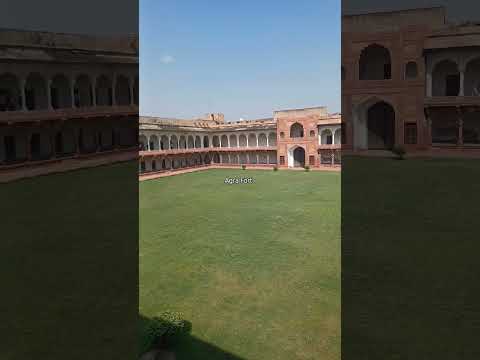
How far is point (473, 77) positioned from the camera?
790 inches

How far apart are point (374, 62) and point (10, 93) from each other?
2073 cm

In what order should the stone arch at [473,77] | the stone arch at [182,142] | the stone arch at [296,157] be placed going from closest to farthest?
the stone arch at [296,157], the stone arch at [473,77], the stone arch at [182,142]

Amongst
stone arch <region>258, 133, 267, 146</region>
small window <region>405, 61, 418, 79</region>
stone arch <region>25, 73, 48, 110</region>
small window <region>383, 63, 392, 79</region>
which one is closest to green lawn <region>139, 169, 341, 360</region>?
stone arch <region>258, 133, 267, 146</region>

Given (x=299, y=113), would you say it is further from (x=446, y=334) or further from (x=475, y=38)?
(x=475, y=38)

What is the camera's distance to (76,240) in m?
7.13

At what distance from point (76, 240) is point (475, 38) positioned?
22.7 m

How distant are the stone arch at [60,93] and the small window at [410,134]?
784 inches

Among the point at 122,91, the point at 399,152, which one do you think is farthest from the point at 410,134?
the point at 122,91

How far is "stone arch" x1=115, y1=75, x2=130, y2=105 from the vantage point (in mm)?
20109

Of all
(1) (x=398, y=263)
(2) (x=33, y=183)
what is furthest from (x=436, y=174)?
(2) (x=33, y=183)

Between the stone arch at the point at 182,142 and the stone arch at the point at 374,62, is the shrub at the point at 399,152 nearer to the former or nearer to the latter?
the stone arch at the point at 374,62

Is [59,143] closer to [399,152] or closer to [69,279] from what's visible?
[69,279]

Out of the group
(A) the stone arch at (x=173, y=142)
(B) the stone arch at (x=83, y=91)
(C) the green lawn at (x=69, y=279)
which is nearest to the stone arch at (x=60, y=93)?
(B) the stone arch at (x=83, y=91)

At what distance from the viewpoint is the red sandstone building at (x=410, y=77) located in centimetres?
1845
